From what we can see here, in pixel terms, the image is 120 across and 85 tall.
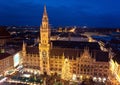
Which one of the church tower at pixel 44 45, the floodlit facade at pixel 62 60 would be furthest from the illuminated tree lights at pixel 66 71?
the church tower at pixel 44 45

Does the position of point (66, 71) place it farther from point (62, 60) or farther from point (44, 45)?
point (44, 45)

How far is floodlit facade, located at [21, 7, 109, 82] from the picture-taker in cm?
5884

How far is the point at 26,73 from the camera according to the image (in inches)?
2488

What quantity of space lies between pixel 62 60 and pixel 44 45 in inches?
280

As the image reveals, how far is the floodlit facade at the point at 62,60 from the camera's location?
58.8m

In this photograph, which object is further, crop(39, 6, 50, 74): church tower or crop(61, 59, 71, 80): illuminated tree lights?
crop(39, 6, 50, 74): church tower

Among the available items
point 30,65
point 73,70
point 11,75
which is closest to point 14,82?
point 11,75

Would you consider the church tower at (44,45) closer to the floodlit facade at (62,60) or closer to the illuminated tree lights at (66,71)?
the floodlit facade at (62,60)

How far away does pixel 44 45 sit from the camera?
2467 inches

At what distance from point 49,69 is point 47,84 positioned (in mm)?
9858

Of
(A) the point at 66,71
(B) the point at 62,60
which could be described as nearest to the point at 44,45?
(B) the point at 62,60

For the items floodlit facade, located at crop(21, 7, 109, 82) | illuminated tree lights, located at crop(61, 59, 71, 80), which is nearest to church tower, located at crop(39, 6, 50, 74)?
floodlit facade, located at crop(21, 7, 109, 82)

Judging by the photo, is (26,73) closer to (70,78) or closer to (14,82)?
(14,82)

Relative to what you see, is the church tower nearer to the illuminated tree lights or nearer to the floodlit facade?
the floodlit facade
